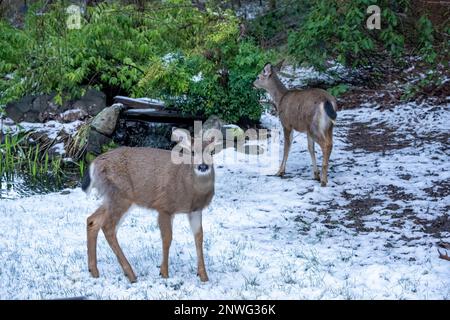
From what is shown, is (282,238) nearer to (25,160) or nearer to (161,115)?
(161,115)

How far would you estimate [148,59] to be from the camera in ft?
42.7

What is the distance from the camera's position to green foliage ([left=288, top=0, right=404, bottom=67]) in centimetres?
1165

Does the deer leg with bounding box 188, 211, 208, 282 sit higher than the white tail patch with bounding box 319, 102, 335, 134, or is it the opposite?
the white tail patch with bounding box 319, 102, 335, 134

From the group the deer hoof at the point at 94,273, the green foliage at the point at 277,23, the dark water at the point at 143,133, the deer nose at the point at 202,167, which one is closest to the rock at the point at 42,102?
the dark water at the point at 143,133

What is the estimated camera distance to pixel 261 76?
10766mm

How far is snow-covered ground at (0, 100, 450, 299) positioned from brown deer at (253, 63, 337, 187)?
414 millimetres

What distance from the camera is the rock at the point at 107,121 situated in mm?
12039

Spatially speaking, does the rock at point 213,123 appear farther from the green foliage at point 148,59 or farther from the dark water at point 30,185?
the dark water at point 30,185

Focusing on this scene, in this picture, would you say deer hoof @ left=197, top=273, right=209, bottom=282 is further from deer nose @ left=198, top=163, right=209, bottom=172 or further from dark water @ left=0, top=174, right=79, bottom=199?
dark water @ left=0, top=174, right=79, bottom=199

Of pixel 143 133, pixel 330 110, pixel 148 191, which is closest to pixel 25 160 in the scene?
pixel 143 133

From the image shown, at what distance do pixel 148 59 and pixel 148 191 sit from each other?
7.72 m

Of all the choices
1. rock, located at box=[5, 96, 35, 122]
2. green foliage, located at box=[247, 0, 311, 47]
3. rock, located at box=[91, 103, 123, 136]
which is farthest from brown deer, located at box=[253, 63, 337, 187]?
green foliage, located at box=[247, 0, 311, 47]
